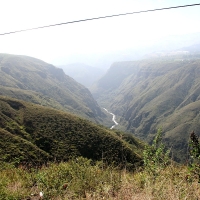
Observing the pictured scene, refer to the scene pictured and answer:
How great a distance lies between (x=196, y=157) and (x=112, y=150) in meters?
77.5

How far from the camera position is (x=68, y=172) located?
30.2ft

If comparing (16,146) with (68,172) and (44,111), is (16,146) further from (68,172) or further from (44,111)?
(68,172)

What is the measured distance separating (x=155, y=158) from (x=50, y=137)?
285 ft

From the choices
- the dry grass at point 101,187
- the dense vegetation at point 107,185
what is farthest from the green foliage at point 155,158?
the dry grass at point 101,187

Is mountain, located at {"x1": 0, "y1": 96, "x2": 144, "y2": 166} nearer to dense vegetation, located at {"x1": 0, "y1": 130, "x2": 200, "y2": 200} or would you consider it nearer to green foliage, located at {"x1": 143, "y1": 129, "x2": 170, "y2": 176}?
green foliage, located at {"x1": 143, "y1": 129, "x2": 170, "y2": 176}

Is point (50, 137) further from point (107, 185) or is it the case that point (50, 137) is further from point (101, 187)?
point (101, 187)

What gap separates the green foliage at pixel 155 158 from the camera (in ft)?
28.1

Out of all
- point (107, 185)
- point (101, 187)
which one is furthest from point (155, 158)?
point (101, 187)

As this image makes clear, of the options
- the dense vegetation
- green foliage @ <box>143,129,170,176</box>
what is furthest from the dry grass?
green foliage @ <box>143,129,170,176</box>

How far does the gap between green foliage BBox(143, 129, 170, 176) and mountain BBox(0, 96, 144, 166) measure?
52.8 m

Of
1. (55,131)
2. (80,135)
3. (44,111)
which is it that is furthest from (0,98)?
(80,135)

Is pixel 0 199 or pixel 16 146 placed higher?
pixel 0 199

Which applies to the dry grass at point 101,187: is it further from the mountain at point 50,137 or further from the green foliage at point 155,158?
the mountain at point 50,137

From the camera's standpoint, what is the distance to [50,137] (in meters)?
93.3
